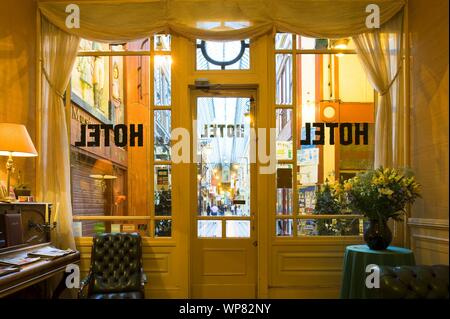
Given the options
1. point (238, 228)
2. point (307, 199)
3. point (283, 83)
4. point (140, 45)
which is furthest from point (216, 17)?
point (238, 228)

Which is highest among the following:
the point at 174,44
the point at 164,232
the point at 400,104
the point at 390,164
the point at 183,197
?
the point at 174,44

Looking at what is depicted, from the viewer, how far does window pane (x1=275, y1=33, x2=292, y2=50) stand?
188 inches

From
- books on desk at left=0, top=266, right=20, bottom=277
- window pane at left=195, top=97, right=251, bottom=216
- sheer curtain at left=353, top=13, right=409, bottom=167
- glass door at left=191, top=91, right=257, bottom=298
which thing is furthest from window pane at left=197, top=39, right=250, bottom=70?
books on desk at left=0, top=266, right=20, bottom=277

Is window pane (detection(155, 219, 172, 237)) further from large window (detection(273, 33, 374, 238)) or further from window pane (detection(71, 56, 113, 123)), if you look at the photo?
window pane (detection(71, 56, 113, 123))

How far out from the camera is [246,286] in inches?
185

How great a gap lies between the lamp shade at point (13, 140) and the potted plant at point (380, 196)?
2.91 metres

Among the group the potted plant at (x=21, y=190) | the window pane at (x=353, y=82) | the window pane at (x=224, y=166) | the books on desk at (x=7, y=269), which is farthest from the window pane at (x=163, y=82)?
the books on desk at (x=7, y=269)

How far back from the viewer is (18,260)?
3.37 m

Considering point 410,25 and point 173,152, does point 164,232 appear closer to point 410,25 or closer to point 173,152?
point 173,152

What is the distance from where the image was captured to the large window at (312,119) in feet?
15.4

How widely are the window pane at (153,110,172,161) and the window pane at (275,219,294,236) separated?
1452mm

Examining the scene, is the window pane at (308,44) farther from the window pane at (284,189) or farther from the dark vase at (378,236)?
the dark vase at (378,236)

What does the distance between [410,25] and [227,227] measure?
9.79ft
